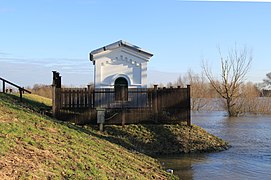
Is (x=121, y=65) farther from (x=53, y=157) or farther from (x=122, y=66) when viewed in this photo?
(x=53, y=157)

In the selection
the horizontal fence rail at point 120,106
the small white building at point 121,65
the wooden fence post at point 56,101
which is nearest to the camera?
the wooden fence post at point 56,101

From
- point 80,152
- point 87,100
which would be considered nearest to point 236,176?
point 80,152

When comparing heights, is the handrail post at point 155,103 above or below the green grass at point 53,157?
above

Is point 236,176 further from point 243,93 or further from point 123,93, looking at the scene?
point 243,93

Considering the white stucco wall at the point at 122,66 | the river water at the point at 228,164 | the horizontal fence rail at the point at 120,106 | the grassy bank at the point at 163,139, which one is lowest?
the river water at the point at 228,164

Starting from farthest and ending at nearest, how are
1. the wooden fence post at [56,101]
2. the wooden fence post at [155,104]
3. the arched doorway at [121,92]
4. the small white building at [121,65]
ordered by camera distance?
the small white building at [121,65] → the arched doorway at [121,92] → the wooden fence post at [155,104] → the wooden fence post at [56,101]

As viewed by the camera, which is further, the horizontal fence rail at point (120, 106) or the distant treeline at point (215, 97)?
the distant treeline at point (215, 97)

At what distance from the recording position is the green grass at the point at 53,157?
679 cm

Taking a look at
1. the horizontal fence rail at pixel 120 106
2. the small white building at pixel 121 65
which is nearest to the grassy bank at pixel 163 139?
the horizontal fence rail at pixel 120 106

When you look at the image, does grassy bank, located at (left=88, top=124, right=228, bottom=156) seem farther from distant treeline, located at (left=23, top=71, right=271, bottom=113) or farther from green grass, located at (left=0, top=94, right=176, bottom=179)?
distant treeline, located at (left=23, top=71, right=271, bottom=113)

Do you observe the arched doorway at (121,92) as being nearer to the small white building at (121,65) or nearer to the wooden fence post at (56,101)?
the small white building at (121,65)

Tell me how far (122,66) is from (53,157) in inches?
516

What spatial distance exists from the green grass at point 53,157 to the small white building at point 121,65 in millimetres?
9064

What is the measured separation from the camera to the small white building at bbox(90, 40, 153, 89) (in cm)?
2027
